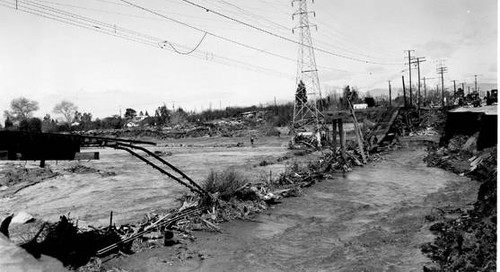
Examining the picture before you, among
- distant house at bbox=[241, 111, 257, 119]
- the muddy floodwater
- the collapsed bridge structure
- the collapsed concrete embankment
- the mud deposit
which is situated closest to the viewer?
the collapsed concrete embankment

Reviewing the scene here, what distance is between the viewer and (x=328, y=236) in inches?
440

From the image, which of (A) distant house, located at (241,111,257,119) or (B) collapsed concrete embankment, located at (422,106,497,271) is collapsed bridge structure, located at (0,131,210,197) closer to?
(B) collapsed concrete embankment, located at (422,106,497,271)

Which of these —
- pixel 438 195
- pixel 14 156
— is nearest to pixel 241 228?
pixel 14 156

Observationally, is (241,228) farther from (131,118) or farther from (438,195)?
(131,118)

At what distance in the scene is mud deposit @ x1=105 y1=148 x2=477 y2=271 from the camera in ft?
30.0

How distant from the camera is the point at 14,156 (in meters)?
8.19

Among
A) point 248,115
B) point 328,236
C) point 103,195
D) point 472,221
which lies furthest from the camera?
point 248,115

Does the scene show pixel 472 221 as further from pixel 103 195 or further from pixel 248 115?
pixel 248 115

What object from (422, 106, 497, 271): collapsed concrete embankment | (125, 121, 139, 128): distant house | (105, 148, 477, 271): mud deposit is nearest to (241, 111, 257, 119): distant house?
(125, 121, 139, 128): distant house

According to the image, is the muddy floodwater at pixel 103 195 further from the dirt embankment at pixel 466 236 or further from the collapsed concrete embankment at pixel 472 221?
the collapsed concrete embankment at pixel 472 221

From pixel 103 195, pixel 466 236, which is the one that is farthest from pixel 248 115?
pixel 466 236

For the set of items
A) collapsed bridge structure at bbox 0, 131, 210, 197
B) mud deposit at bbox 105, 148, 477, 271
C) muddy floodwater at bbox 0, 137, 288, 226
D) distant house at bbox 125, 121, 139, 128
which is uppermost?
distant house at bbox 125, 121, 139, 128

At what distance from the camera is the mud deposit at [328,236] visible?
9156mm

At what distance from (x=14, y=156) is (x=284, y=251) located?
655 centimetres
